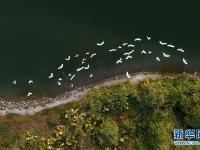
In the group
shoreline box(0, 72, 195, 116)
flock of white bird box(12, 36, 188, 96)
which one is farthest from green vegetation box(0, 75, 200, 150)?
flock of white bird box(12, 36, 188, 96)

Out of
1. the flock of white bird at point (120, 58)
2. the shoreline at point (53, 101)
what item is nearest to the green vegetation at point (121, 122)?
the shoreline at point (53, 101)

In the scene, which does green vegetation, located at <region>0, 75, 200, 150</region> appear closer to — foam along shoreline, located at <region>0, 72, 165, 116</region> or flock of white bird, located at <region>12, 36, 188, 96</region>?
foam along shoreline, located at <region>0, 72, 165, 116</region>

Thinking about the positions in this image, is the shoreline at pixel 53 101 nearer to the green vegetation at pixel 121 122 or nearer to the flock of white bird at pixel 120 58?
the flock of white bird at pixel 120 58

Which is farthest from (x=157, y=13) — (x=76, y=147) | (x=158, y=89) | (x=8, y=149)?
(x=8, y=149)

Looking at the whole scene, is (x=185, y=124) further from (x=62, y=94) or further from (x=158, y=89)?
(x=62, y=94)

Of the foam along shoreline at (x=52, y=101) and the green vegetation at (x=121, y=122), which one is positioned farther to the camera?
the foam along shoreline at (x=52, y=101)

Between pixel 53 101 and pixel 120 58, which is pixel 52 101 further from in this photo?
pixel 120 58
